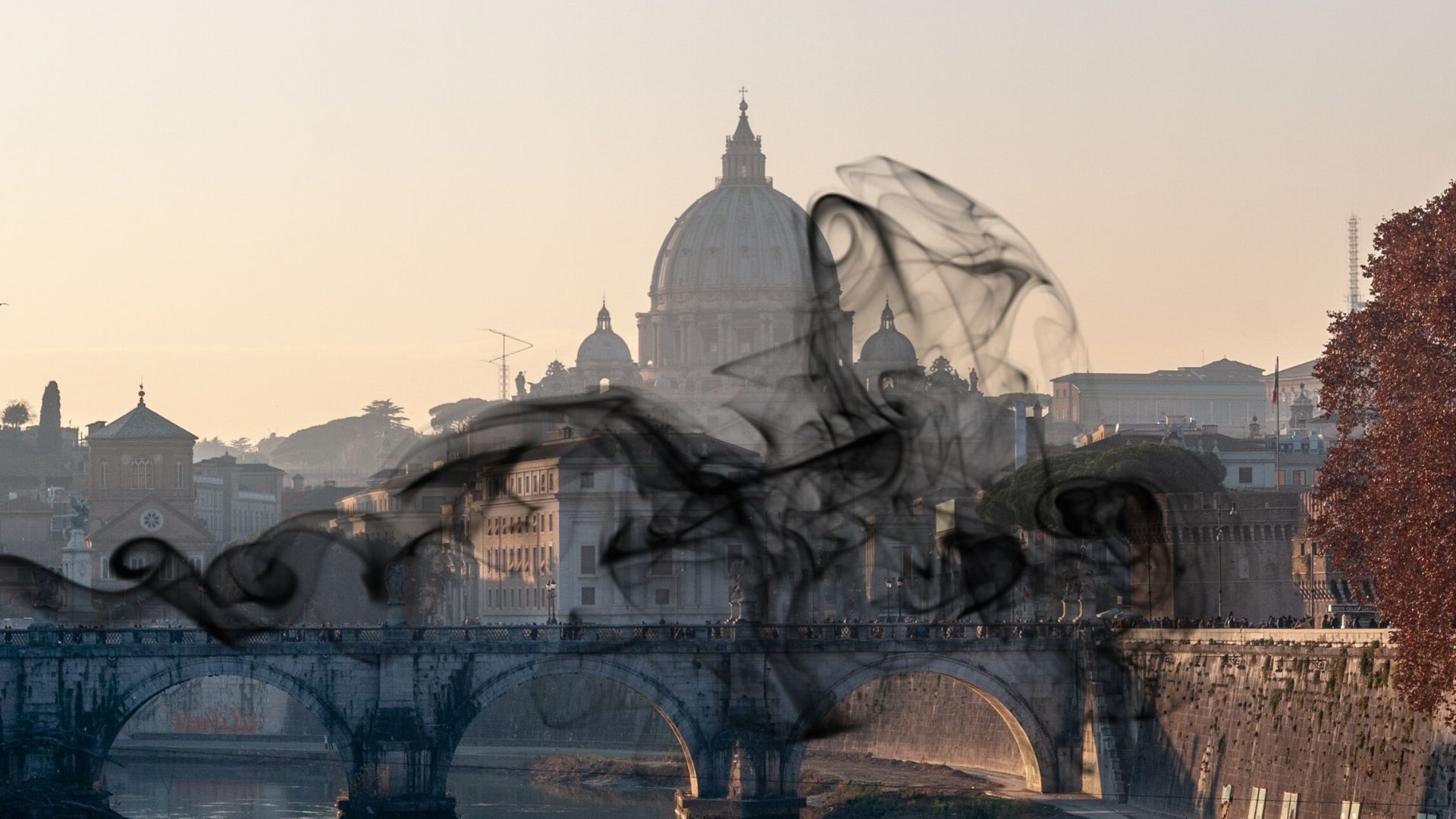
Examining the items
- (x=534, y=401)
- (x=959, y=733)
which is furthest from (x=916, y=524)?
(x=534, y=401)

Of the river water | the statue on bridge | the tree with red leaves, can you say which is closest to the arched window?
the statue on bridge

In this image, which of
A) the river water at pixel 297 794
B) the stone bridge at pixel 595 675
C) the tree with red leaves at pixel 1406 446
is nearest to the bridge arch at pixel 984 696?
the stone bridge at pixel 595 675

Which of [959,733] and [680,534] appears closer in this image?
[680,534]

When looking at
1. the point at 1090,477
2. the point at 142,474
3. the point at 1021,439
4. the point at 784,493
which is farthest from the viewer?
the point at 142,474

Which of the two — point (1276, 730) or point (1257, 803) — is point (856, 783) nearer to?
point (1276, 730)

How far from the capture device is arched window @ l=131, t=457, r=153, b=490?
606ft

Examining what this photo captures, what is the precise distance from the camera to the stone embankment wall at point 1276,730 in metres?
62.2

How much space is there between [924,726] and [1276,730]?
27632mm

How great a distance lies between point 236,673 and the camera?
81812mm

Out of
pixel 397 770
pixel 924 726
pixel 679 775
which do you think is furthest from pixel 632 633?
pixel 924 726

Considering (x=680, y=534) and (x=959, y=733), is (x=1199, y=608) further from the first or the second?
(x=680, y=534)

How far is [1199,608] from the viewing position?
9450 centimetres

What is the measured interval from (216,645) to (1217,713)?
26713 millimetres

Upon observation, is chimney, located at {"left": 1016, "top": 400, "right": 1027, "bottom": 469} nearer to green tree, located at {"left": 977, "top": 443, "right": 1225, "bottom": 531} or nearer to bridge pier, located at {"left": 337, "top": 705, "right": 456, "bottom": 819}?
green tree, located at {"left": 977, "top": 443, "right": 1225, "bottom": 531}
